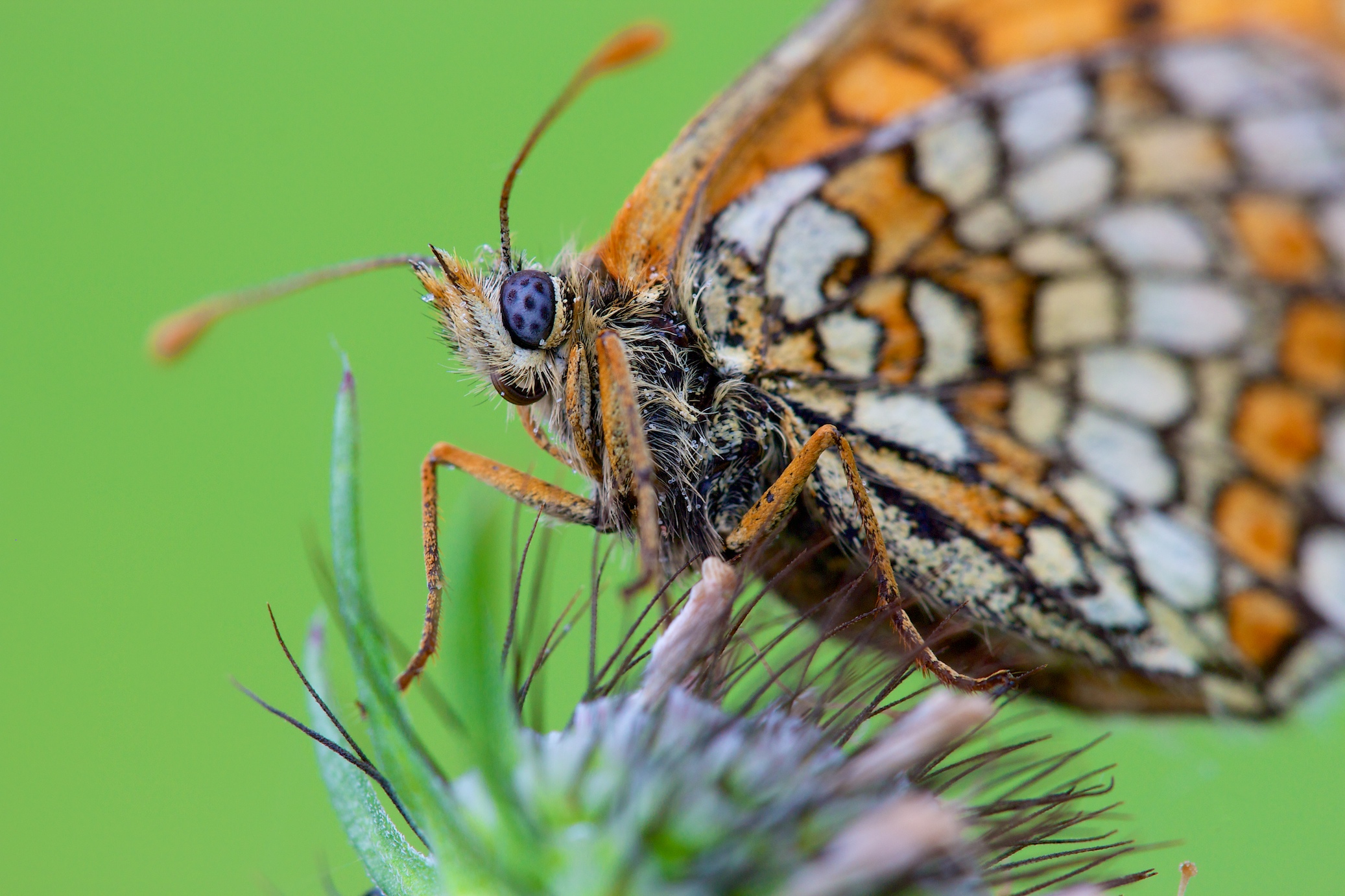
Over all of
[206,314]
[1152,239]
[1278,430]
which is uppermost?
[206,314]

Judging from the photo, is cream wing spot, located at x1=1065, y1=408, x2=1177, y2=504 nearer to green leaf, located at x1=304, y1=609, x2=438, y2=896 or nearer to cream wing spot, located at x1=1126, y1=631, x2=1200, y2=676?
cream wing spot, located at x1=1126, y1=631, x2=1200, y2=676

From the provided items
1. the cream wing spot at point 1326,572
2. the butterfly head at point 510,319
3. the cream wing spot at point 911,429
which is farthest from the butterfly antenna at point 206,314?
the cream wing spot at point 1326,572

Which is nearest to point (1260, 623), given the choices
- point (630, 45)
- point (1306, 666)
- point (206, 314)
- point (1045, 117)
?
point (1306, 666)

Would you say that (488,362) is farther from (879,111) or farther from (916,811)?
(916,811)

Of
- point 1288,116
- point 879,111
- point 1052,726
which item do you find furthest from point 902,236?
point 1052,726

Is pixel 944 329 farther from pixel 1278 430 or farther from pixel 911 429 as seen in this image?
pixel 1278 430

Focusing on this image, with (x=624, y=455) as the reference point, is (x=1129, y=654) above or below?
below

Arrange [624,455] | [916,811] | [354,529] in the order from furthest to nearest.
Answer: [624,455]
[354,529]
[916,811]

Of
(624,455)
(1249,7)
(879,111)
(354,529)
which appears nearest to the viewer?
(354,529)

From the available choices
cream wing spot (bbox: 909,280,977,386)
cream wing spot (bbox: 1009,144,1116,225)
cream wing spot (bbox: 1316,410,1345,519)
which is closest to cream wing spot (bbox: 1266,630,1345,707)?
cream wing spot (bbox: 1316,410,1345,519)
